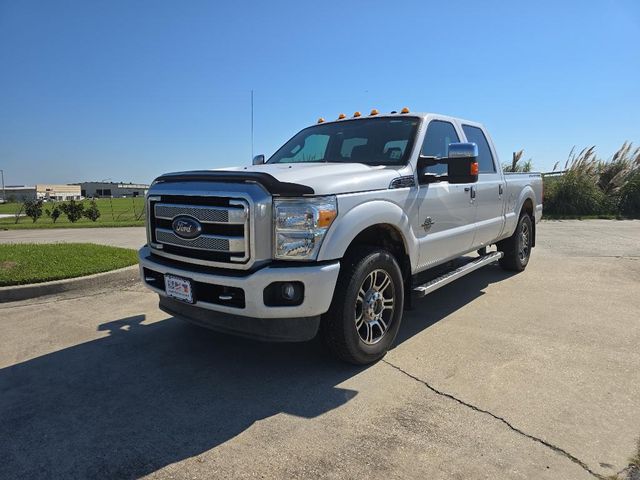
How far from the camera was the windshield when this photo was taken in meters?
4.32

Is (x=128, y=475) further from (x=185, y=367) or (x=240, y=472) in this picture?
(x=185, y=367)

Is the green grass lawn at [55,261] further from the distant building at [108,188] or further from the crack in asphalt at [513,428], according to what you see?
the distant building at [108,188]

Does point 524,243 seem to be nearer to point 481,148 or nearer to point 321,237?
point 481,148

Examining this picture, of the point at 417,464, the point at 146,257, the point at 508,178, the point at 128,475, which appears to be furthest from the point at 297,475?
the point at 508,178

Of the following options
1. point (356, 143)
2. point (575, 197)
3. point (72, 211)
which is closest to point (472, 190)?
point (356, 143)

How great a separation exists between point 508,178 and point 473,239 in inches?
64.0

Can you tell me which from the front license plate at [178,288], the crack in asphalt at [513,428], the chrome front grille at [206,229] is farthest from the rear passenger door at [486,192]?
the front license plate at [178,288]

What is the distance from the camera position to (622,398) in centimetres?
306

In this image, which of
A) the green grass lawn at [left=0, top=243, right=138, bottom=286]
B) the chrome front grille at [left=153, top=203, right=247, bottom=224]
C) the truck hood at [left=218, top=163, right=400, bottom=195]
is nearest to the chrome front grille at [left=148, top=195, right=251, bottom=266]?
the chrome front grille at [left=153, top=203, right=247, bottom=224]

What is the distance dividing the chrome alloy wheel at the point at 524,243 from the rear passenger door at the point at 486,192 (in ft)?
3.99

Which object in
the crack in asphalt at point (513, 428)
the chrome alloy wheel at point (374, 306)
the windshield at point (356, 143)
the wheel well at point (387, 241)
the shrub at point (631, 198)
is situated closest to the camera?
the crack in asphalt at point (513, 428)

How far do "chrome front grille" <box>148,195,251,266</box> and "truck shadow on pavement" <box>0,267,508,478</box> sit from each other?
892mm

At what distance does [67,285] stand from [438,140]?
482cm

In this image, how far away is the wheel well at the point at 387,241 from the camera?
3.67 m
